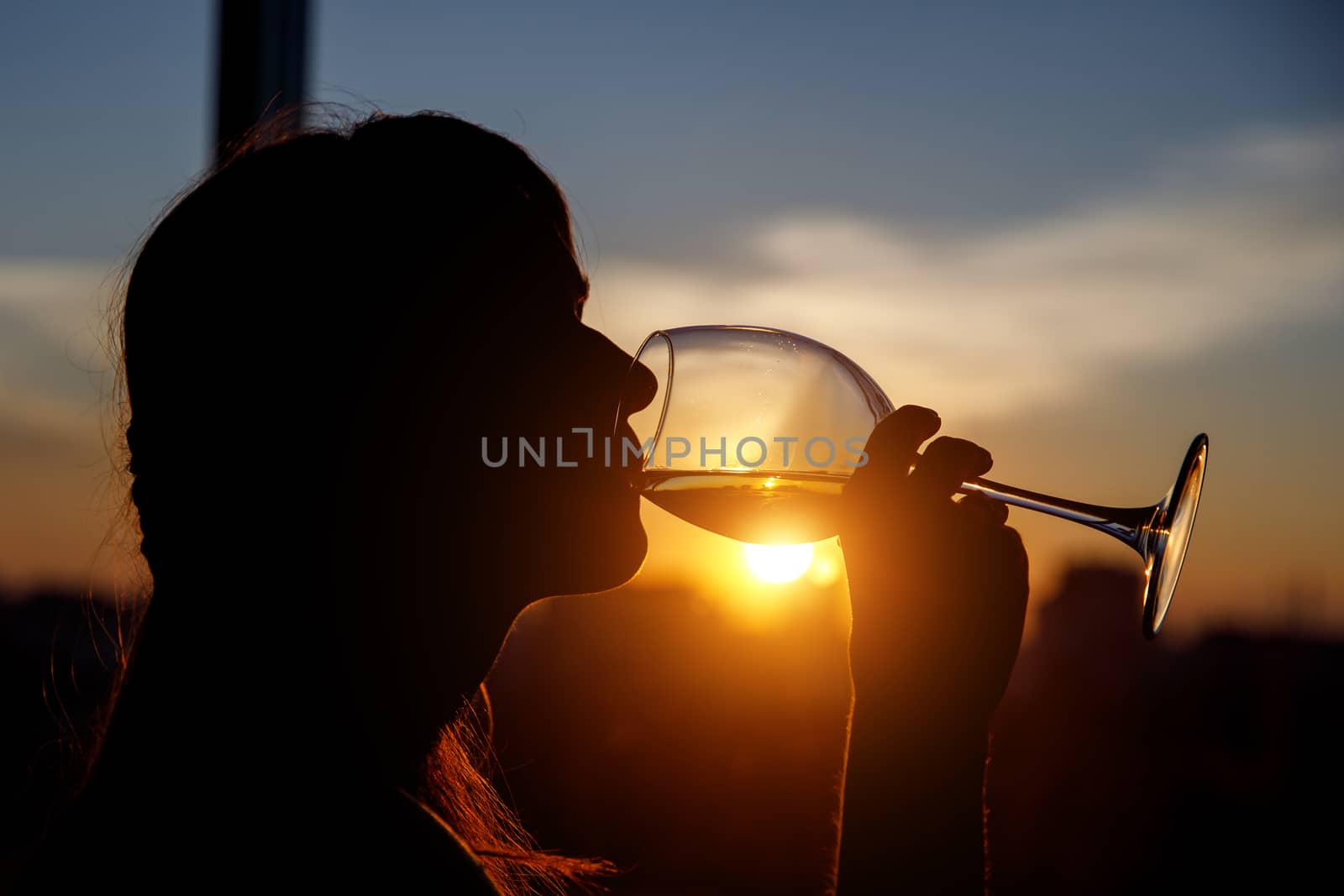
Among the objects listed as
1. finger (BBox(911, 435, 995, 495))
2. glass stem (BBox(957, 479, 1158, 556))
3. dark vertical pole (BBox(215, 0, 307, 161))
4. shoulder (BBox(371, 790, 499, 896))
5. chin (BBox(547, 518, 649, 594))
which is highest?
dark vertical pole (BBox(215, 0, 307, 161))

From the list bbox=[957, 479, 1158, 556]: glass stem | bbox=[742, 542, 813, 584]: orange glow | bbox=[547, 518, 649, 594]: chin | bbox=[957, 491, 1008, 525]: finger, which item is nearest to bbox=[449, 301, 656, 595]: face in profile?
bbox=[547, 518, 649, 594]: chin

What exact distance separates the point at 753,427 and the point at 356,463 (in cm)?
32

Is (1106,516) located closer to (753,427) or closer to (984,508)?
(984,508)

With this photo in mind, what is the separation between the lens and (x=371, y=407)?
79 centimetres

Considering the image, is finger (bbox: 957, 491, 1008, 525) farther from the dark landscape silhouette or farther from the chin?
the dark landscape silhouette

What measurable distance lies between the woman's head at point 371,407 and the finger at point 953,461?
255 millimetres

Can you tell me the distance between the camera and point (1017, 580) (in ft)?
3.14

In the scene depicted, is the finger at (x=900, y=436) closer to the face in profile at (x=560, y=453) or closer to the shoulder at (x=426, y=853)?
the face in profile at (x=560, y=453)

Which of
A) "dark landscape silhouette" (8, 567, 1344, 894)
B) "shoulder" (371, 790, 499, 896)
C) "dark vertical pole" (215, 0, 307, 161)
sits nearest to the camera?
"shoulder" (371, 790, 499, 896)

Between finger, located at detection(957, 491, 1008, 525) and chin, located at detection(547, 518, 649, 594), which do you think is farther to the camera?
finger, located at detection(957, 491, 1008, 525)

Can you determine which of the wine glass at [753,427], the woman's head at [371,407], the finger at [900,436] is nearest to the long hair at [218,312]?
the woman's head at [371,407]

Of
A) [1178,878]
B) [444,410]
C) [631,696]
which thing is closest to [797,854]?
[631,696]

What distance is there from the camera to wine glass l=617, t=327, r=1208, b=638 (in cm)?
84

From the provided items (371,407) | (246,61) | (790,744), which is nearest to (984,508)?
(371,407)
